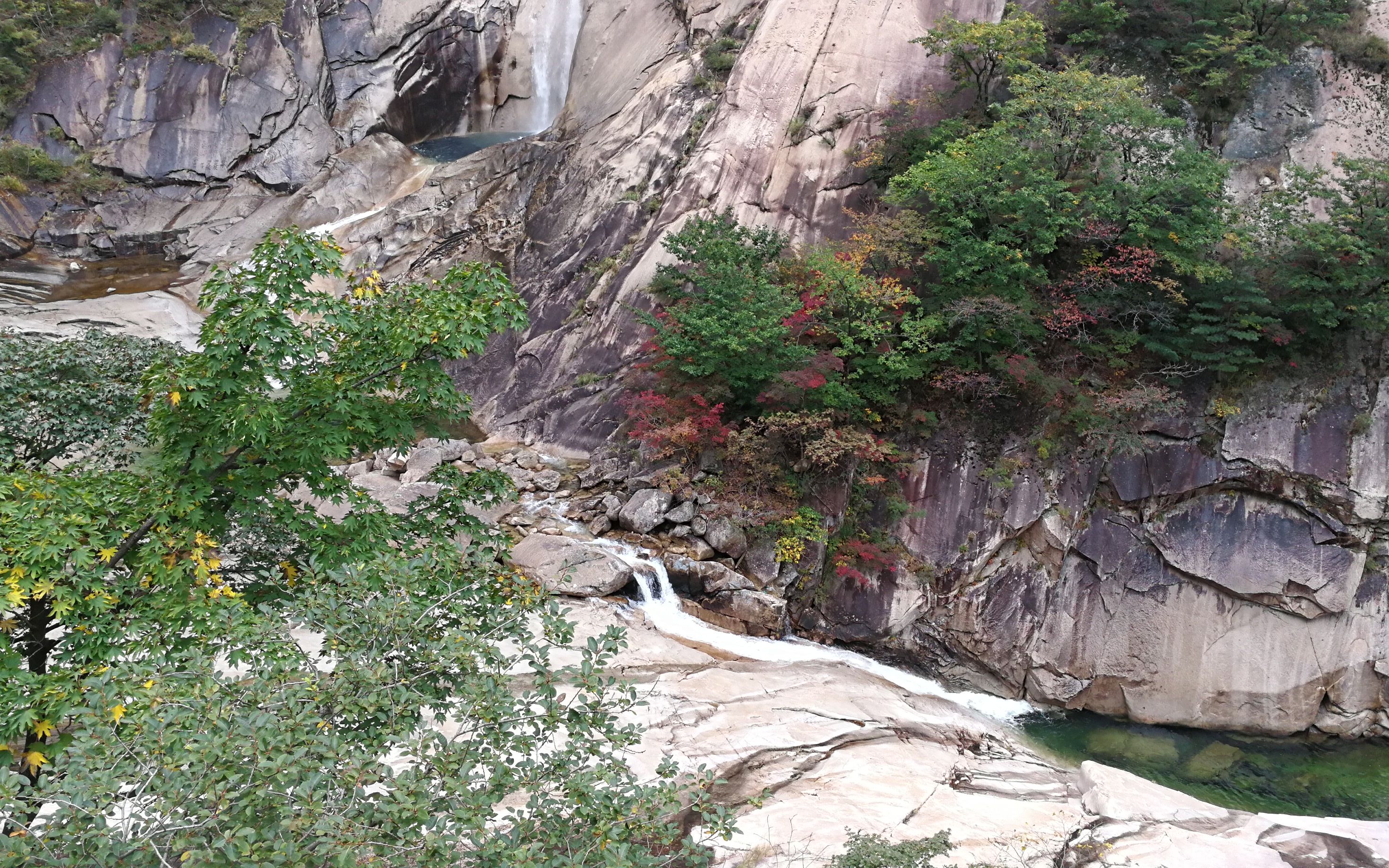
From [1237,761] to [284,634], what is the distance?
1333cm

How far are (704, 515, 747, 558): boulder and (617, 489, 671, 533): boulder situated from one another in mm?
1020

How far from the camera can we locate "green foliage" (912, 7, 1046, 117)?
54.0ft

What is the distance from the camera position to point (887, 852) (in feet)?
20.6

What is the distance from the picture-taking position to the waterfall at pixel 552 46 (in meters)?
31.5

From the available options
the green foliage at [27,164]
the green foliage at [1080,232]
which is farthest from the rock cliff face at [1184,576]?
the green foliage at [27,164]

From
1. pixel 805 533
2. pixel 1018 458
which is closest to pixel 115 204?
pixel 805 533

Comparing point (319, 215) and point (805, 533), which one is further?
point (319, 215)

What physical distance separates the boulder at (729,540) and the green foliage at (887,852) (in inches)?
271

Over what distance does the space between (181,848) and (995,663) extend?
12.5 meters

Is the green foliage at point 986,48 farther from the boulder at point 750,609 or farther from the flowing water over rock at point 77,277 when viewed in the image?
the flowing water over rock at point 77,277

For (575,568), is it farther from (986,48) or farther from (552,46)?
(552,46)

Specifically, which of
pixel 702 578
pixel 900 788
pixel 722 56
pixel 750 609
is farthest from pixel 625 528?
pixel 722 56

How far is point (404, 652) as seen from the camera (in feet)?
16.1

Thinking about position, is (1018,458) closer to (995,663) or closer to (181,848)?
(995,663)
